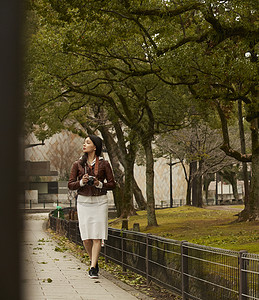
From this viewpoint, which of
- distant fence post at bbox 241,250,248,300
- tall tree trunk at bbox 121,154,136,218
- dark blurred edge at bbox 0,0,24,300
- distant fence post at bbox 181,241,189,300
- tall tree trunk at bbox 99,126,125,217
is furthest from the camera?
tall tree trunk at bbox 99,126,125,217

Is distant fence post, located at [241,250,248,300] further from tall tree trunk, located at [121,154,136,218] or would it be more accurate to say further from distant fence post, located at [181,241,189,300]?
tall tree trunk, located at [121,154,136,218]

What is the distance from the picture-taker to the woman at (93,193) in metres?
8.28

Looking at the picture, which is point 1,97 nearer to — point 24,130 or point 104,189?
point 24,130

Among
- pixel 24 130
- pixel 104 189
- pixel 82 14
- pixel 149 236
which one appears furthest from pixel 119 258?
pixel 24 130

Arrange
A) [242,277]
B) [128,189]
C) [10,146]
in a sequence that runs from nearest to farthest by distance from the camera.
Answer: [10,146] < [242,277] < [128,189]

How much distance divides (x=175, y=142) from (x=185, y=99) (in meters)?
19.8

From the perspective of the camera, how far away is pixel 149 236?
9891 millimetres

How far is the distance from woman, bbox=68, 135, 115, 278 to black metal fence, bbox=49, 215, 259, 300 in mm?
1135

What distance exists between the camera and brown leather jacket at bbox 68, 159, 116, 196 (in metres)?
8.25

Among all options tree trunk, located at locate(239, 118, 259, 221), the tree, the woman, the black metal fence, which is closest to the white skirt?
the woman

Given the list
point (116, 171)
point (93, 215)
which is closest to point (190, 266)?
point (93, 215)

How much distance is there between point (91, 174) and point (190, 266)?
1.89 meters

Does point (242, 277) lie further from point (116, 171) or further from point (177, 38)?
point (116, 171)

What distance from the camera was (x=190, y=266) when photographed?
7.97 m
